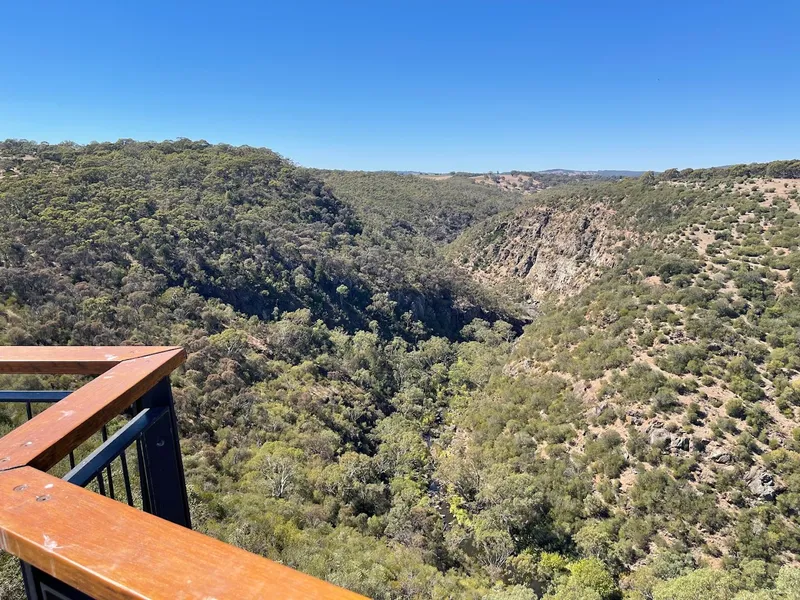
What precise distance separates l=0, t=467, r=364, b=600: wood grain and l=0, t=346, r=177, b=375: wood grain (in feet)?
2.88

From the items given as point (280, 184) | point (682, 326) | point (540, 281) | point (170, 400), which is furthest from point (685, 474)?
point (280, 184)

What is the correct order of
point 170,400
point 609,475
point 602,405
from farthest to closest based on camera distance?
point 602,405, point 609,475, point 170,400

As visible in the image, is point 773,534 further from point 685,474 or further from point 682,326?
point 682,326

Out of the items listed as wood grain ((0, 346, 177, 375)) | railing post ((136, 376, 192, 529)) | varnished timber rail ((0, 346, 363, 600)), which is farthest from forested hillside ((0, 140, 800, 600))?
varnished timber rail ((0, 346, 363, 600))

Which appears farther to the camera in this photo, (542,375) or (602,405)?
(542,375)

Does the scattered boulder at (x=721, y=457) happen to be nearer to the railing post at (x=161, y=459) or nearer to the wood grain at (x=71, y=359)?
the railing post at (x=161, y=459)

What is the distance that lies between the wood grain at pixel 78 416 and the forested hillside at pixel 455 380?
22.8 ft

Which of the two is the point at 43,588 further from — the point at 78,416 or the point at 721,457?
the point at 721,457

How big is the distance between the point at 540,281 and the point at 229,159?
141 feet

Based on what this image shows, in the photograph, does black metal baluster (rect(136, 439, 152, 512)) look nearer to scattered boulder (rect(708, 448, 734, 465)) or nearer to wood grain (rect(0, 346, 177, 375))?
wood grain (rect(0, 346, 177, 375))

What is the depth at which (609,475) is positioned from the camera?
20891 millimetres

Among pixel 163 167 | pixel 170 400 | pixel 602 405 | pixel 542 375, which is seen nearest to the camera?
pixel 170 400

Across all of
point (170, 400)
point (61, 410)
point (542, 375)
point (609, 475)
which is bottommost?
point (609, 475)

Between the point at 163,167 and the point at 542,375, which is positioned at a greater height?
the point at 163,167
